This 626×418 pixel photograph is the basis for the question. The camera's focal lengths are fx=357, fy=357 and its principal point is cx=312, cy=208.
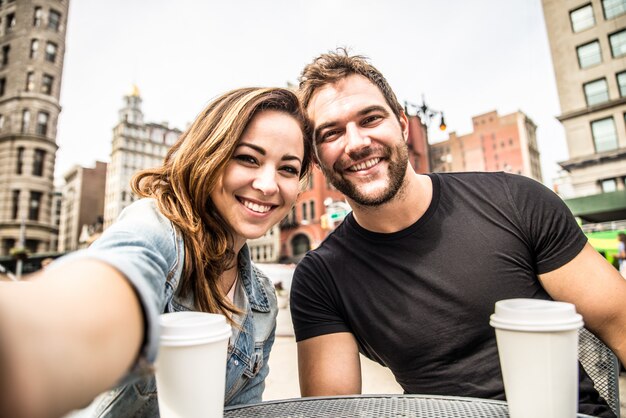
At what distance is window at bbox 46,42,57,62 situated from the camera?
85.3 ft

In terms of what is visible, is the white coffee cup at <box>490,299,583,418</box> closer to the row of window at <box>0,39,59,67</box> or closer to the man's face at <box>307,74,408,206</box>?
the man's face at <box>307,74,408,206</box>

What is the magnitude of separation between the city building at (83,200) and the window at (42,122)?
32464 mm

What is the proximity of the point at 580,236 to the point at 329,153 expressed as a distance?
1280mm

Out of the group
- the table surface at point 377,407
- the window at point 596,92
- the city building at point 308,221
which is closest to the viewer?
the table surface at point 377,407

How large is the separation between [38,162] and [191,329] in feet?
103

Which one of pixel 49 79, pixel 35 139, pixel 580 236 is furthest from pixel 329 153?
pixel 49 79

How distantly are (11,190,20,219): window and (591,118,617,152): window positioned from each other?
3698 cm

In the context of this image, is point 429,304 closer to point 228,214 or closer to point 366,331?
point 366,331

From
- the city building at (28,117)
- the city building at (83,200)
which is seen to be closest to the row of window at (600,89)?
the city building at (28,117)

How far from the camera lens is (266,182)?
5.24ft

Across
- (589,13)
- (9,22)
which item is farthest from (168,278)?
(9,22)

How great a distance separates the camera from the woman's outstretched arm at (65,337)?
0.40 m

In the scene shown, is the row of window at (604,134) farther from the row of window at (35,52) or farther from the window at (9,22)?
the window at (9,22)

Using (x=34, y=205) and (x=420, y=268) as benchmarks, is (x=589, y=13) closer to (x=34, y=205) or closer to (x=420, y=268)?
(x=420, y=268)
